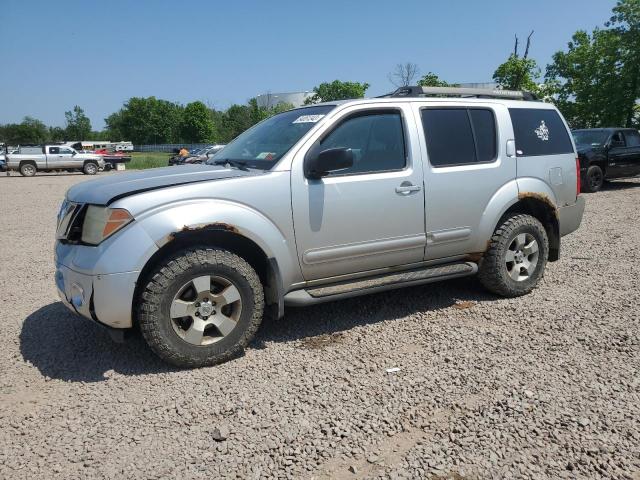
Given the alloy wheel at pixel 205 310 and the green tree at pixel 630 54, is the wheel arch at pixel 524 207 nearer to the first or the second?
the alloy wheel at pixel 205 310

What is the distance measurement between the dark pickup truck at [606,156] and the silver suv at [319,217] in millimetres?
9720

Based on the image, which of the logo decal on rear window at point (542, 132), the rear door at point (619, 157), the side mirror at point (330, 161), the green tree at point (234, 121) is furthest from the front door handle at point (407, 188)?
the green tree at point (234, 121)

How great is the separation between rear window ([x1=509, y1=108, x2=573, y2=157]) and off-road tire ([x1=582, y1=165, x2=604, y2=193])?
Result: 31.7ft

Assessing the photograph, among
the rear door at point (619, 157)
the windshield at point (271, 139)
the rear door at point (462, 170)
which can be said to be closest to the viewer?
the windshield at point (271, 139)

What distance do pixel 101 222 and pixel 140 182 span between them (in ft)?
1.32

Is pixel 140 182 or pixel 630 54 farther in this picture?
pixel 630 54

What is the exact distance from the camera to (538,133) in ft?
16.0

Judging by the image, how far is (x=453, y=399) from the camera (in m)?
2.95

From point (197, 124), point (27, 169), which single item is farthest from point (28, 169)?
point (197, 124)

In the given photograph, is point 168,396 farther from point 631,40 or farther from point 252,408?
point 631,40

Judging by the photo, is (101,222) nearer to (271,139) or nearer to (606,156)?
(271,139)

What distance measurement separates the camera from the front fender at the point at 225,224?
3.15 metres

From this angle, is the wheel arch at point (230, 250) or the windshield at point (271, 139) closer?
the wheel arch at point (230, 250)

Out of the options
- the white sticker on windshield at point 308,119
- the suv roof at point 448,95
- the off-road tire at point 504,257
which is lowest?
the off-road tire at point 504,257
